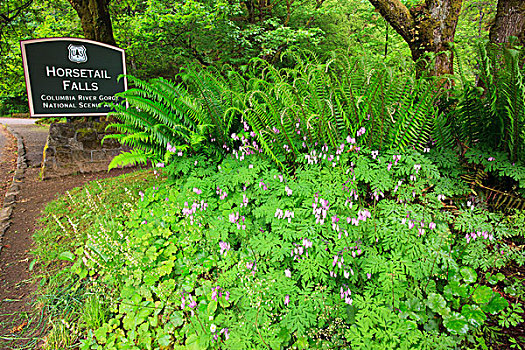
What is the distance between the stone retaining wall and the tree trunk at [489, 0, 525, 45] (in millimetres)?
6410

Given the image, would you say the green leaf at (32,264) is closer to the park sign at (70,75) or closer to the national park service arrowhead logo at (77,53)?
the park sign at (70,75)

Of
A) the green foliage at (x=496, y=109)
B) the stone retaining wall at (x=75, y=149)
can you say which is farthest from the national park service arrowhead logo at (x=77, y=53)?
the green foliage at (x=496, y=109)

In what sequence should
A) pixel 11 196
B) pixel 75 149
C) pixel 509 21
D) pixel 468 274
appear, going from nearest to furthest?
pixel 468 274
pixel 509 21
pixel 11 196
pixel 75 149

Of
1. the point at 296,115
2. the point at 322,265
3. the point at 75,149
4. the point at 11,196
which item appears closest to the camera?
the point at 322,265

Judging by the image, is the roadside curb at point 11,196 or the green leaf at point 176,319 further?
the roadside curb at point 11,196

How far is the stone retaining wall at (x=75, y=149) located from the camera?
587cm

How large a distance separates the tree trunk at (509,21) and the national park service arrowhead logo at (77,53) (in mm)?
6603

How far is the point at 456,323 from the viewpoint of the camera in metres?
1.70

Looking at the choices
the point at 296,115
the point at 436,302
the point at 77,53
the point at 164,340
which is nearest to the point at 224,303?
the point at 164,340

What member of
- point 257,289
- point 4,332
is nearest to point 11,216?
point 4,332

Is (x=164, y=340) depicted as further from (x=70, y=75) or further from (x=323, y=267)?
(x=70, y=75)

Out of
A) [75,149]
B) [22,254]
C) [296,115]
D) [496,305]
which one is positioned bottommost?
[22,254]

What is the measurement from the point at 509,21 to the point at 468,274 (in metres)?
2.41

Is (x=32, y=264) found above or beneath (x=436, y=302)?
beneath
